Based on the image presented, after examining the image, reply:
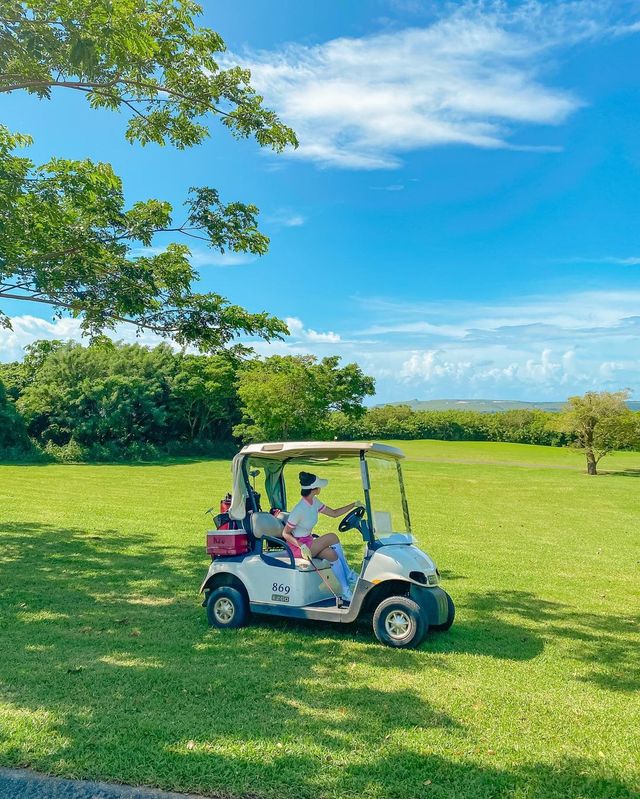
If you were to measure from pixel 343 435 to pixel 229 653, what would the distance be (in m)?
52.7

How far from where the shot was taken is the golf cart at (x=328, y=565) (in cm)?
704

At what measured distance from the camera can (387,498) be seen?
7703mm

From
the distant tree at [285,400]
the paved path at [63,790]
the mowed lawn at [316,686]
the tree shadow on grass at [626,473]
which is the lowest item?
the tree shadow on grass at [626,473]

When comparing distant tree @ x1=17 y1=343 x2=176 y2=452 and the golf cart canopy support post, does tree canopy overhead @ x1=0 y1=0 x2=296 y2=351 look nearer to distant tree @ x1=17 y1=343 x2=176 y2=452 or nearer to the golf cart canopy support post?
the golf cart canopy support post

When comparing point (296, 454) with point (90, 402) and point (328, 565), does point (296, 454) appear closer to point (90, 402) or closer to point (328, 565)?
point (328, 565)

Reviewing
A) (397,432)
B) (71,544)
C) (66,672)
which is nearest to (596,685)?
(66,672)

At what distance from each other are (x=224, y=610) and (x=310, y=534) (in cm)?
142

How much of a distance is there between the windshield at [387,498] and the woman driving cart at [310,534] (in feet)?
0.95

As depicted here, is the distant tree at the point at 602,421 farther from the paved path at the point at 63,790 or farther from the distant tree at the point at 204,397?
the paved path at the point at 63,790

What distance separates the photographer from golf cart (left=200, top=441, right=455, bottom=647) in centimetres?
704

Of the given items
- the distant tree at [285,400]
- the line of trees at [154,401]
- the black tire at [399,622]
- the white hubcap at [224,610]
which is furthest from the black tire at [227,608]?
the line of trees at [154,401]

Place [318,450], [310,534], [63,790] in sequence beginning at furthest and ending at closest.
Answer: [318,450] → [310,534] → [63,790]

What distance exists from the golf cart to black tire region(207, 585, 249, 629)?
12 mm

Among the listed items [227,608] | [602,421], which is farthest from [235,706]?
[602,421]
